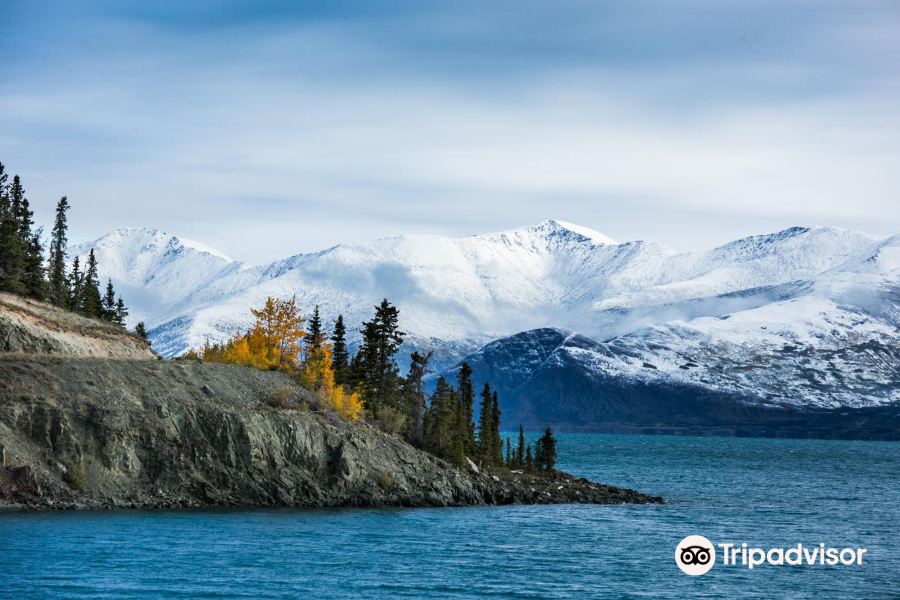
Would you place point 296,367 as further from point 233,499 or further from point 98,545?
point 98,545

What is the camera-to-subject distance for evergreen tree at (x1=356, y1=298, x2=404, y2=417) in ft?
518

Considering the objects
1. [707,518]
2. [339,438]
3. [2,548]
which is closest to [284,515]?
[339,438]

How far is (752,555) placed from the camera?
98.2 meters

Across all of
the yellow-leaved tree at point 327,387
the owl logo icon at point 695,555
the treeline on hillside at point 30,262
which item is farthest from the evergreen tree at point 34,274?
the owl logo icon at point 695,555

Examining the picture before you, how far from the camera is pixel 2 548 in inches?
3201

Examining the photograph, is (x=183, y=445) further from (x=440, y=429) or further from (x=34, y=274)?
(x=34, y=274)

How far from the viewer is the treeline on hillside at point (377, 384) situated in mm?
137250

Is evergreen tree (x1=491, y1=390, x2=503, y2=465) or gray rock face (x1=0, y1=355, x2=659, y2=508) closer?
gray rock face (x1=0, y1=355, x2=659, y2=508)

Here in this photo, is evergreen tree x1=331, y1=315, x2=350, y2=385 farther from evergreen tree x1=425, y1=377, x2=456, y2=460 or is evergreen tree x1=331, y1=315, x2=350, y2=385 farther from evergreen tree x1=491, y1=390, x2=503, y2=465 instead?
evergreen tree x1=491, y1=390, x2=503, y2=465

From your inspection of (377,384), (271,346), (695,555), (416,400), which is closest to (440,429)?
(416,400)

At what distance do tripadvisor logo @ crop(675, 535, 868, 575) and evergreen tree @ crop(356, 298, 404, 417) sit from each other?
5990cm

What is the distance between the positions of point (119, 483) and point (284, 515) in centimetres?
1462

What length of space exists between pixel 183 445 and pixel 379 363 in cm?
5469

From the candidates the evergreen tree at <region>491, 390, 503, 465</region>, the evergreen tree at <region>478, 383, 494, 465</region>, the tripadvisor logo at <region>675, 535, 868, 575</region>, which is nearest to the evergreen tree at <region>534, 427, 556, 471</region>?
the evergreen tree at <region>491, 390, 503, 465</region>
